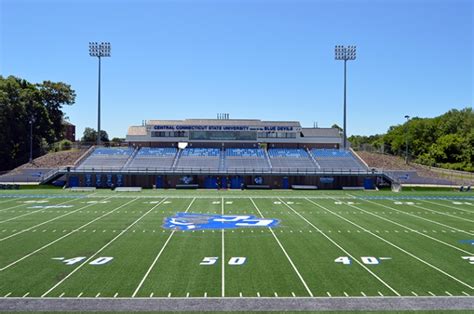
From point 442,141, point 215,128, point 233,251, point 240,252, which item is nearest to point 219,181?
point 215,128

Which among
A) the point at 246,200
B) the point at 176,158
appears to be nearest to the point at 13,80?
the point at 176,158

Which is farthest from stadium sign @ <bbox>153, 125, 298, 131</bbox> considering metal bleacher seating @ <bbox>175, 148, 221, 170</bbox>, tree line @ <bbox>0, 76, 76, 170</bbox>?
tree line @ <bbox>0, 76, 76, 170</bbox>

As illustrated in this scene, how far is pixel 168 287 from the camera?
13953 millimetres

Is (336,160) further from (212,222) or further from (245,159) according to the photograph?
(212,222)

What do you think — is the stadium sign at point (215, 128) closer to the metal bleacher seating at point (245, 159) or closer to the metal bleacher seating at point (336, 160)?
the metal bleacher seating at point (245, 159)

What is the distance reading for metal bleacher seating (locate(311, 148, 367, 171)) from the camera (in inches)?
2192

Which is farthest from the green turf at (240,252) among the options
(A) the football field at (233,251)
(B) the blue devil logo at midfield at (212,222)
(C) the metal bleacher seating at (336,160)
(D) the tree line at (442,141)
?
(D) the tree line at (442,141)

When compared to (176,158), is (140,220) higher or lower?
lower

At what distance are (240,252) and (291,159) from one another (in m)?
40.5

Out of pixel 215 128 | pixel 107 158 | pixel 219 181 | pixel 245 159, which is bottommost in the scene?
pixel 219 181

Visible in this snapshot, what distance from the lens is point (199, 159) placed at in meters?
57.6

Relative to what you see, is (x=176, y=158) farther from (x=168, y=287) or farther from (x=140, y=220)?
(x=168, y=287)

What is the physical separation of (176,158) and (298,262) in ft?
138

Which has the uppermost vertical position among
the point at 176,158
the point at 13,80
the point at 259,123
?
the point at 13,80
